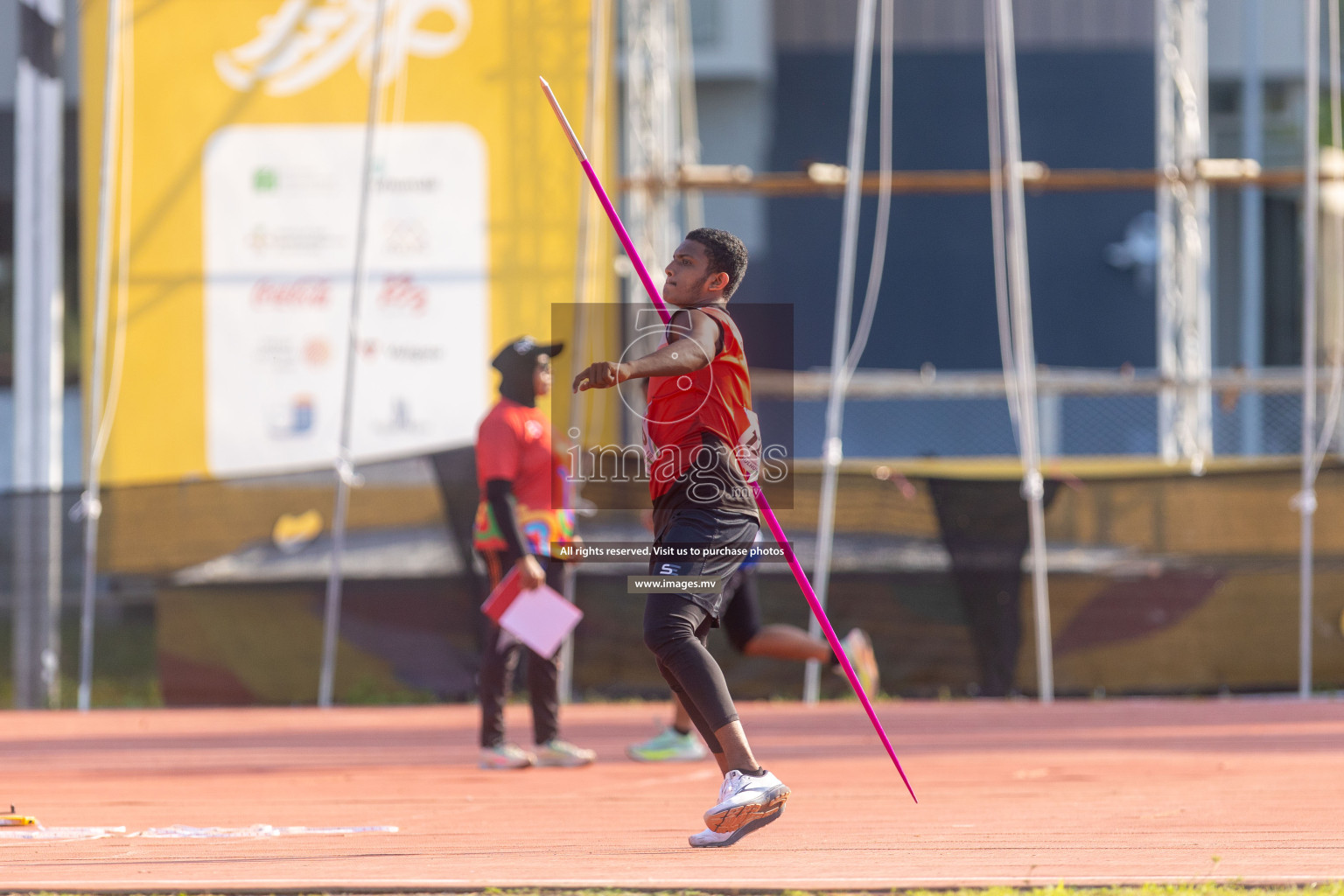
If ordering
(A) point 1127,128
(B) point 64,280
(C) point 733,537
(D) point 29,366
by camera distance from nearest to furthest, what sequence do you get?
(C) point 733,537 → (D) point 29,366 → (B) point 64,280 → (A) point 1127,128

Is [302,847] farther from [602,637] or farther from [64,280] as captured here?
[64,280]

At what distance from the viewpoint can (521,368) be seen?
6.34m

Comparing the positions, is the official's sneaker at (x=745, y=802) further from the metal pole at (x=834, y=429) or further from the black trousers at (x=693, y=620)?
the metal pole at (x=834, y=429)

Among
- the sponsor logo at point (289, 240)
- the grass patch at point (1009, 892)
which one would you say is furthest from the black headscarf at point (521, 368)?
the sponsor logo at point (289, 240)

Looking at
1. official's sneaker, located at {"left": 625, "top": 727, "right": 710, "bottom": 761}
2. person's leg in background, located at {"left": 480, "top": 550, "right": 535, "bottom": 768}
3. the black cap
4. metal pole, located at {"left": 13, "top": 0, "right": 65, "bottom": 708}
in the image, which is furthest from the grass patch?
metal pole, located at {"left": 13, "top": 0, "right": 65, "bottom": 708}

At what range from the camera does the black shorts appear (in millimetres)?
4473

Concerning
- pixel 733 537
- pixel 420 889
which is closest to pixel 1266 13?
pixel 733 537

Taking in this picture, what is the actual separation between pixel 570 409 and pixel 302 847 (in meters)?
6.03

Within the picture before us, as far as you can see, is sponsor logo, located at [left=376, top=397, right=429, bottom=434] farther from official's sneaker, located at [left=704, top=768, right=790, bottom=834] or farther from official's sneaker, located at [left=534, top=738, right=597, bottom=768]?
official's sneaker, located at [left=704, top=768, right=790, bottom=834]

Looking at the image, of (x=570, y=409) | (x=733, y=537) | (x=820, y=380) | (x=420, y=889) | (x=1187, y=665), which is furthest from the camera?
(x=820, y=380)

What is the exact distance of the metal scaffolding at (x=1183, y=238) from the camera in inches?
431

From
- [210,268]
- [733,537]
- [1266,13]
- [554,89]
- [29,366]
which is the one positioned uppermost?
[1266,13]

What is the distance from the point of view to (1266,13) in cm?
1647

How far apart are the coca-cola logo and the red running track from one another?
3.17 metres
